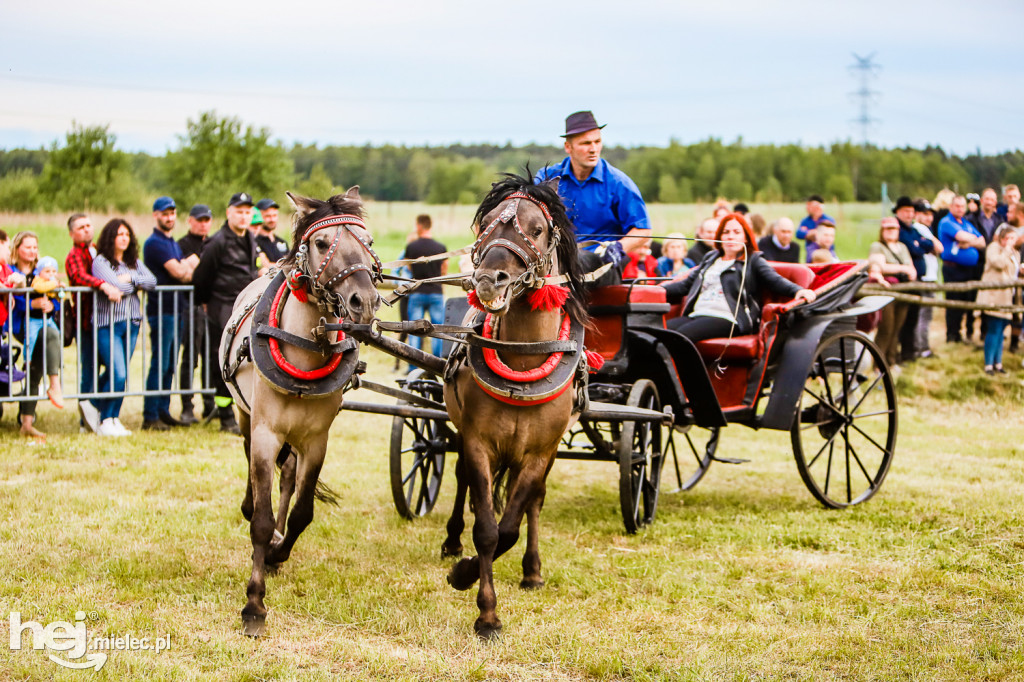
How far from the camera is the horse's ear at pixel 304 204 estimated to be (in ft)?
13.7

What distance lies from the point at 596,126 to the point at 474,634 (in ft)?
9.37

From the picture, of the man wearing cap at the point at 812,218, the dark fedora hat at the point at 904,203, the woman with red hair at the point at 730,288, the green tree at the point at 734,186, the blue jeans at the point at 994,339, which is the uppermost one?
the green tree at the point at 734,186

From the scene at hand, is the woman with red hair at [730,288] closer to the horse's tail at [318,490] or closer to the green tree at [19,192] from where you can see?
the horse's tail at [318,490]

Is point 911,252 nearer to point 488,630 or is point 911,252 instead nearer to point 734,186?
point 488,630

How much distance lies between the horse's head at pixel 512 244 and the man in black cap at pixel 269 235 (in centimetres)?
532

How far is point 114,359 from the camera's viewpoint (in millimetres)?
8320

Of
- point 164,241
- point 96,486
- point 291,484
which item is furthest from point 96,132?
point 291,484

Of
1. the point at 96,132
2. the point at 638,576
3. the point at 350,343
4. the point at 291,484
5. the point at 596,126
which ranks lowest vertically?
the point at 638,576

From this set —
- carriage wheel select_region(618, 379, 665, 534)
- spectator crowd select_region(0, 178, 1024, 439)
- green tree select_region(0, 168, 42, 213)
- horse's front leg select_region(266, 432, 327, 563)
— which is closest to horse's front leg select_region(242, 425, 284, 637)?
horse's front leg select_region(266, 432, 327, 563)

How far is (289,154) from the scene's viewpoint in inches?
1356

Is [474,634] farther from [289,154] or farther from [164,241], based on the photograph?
[289,154]

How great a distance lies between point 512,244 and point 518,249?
1.3 inches

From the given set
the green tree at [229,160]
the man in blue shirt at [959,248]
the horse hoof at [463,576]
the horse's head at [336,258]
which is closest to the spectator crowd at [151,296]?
the man in blue shirt at [959,248]

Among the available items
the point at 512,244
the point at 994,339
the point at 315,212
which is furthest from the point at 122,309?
the point at 994,339
